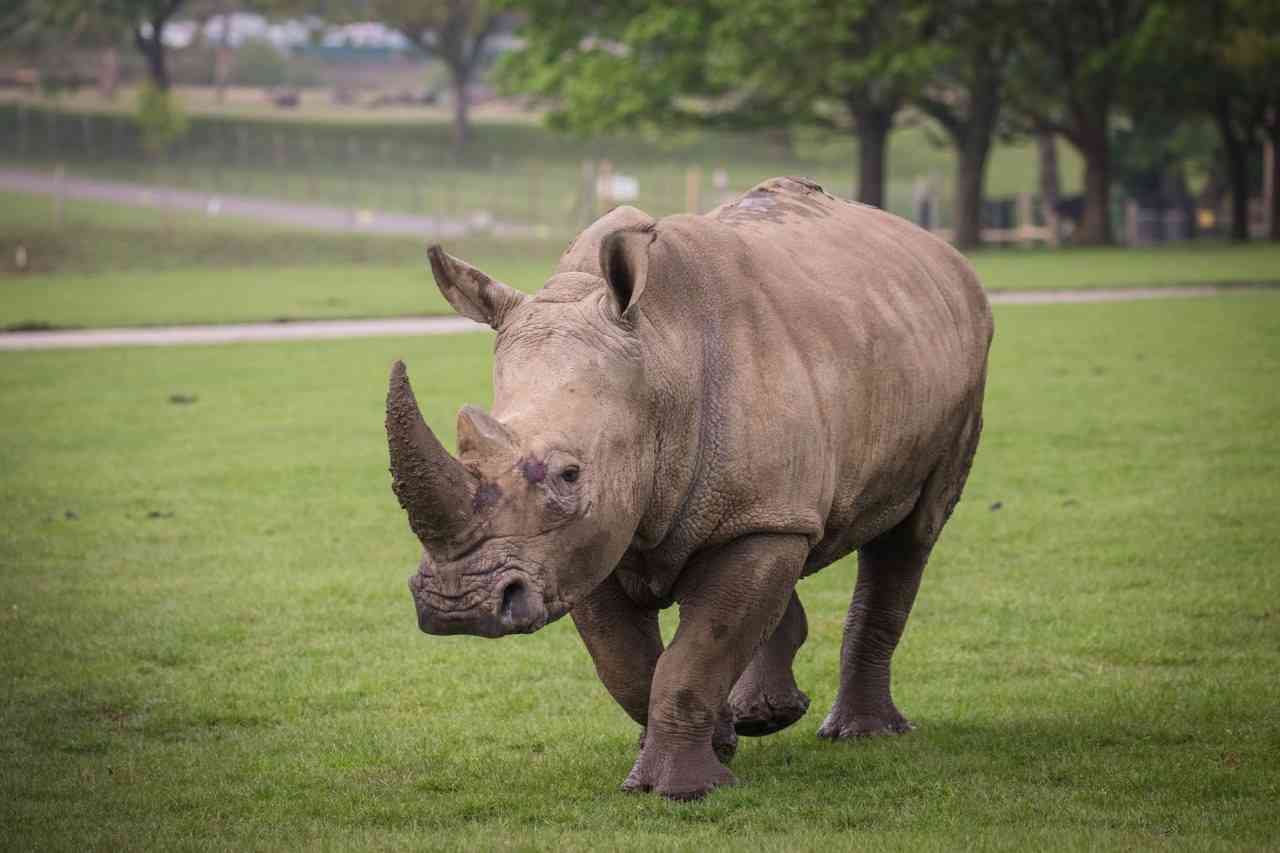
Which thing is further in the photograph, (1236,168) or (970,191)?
(1236,168)

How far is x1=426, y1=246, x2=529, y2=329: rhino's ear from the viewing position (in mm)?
6461

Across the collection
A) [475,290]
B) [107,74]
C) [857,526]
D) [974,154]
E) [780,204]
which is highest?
[780,204]

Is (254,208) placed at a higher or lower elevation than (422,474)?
lower

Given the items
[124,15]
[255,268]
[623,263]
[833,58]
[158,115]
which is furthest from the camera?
[124,15]

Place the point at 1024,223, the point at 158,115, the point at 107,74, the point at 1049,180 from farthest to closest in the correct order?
the point at 107,74 < the point at 1049,180 < the point at 158,115 < the point at 1024,223

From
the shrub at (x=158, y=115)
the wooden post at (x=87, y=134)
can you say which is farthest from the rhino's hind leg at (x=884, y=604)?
the wooden post at (x=87, y=134)

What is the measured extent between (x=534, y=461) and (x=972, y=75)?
42.4m

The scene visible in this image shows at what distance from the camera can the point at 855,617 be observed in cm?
799

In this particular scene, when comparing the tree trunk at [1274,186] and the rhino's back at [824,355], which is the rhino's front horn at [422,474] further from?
the tree trunk at [1274,186]

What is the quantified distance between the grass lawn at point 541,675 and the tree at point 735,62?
91.7 ft

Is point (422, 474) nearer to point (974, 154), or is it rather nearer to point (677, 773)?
point (677, 773)

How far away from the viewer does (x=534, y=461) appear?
5.80 m

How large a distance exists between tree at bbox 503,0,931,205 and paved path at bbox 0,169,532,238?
4515mm

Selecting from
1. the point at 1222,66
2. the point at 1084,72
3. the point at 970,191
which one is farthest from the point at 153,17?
the point at 1222,66
